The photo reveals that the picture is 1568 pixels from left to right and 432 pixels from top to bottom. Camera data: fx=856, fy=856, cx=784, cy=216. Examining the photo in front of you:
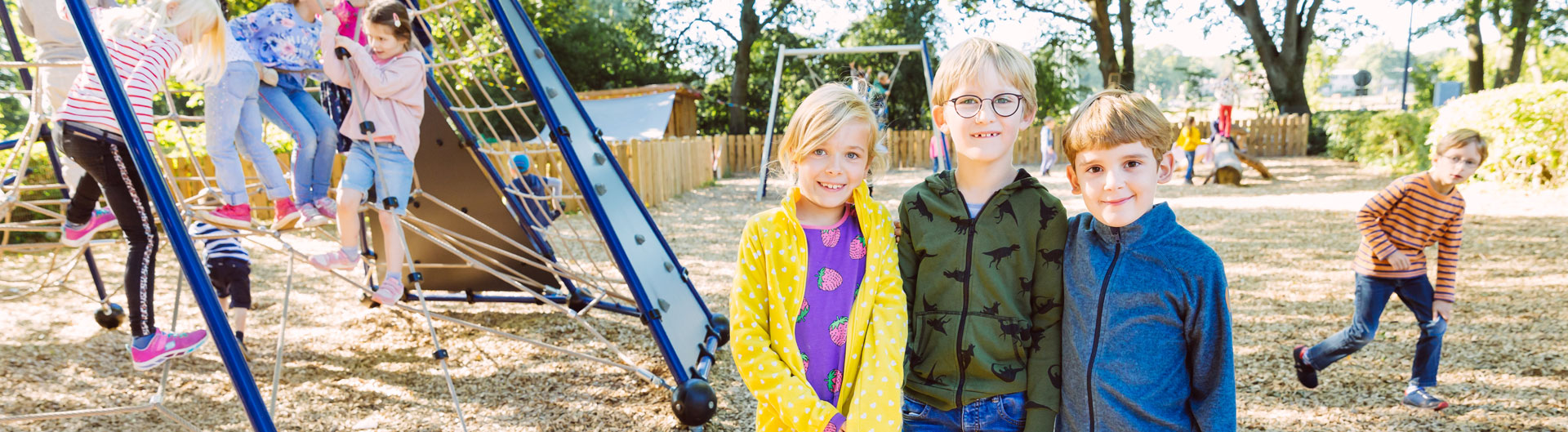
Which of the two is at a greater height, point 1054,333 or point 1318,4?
point 1318,4

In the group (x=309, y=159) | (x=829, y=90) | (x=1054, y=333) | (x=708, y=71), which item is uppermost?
(x=708, y=71)

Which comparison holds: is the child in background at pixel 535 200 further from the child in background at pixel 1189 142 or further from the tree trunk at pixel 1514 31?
the tree trunk at pixel 1514 31

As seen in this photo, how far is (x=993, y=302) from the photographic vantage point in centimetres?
166

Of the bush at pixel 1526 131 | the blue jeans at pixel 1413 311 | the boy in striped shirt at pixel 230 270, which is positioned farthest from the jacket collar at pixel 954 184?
the bush at pixel 1526 131

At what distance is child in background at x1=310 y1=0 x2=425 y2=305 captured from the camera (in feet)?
10.5

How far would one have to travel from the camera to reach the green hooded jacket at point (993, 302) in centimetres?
166

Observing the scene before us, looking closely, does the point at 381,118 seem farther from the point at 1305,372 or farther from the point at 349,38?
the point at 1305,372

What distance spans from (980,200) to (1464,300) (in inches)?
198

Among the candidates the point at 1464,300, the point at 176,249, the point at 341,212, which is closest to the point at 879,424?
the point at 176,249

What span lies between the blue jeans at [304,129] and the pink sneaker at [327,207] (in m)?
0.04

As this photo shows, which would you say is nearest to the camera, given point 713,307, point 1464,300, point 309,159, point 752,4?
point 309,159

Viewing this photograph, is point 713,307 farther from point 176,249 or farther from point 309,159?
point 176,249

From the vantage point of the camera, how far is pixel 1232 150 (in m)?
13.2

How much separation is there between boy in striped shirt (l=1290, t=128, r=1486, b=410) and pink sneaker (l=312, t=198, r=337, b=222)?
411cm
